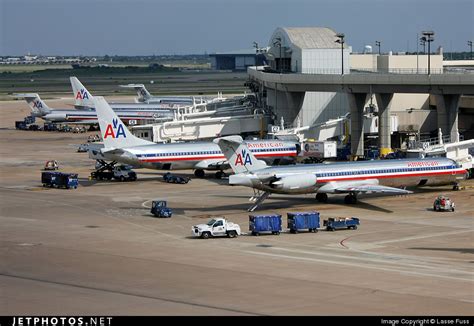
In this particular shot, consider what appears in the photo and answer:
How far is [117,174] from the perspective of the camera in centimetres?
11112

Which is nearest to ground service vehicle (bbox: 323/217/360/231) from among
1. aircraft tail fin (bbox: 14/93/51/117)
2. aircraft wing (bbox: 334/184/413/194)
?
aircraft wing (bbox: 334/184/413/194)

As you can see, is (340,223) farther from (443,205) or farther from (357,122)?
(357,122)

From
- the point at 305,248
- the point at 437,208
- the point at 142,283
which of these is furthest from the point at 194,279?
the point at 437,208

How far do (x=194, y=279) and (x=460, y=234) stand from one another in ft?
79.8

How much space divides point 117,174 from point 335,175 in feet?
99.0

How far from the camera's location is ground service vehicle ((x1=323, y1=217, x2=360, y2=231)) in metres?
77.4

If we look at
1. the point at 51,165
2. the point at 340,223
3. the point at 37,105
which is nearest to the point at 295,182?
the point at 340,223

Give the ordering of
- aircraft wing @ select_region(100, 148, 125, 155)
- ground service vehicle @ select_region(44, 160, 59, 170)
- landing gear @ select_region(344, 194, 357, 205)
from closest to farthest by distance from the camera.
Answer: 1. landing gear @ select_region(344, 194, 357, 205)
2. aircraft wing @ select_region(100, 148, 125, 155)
3. ground service vehicle @ select_region(44, 160, 59, 170)

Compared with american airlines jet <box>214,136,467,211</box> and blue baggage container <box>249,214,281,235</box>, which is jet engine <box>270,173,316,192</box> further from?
blue baggage container <box>249,214,281,235</box>

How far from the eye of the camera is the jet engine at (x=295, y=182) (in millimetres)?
84938

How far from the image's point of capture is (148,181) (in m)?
111

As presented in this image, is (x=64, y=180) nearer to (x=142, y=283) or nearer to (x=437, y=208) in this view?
(x=437, y=208)

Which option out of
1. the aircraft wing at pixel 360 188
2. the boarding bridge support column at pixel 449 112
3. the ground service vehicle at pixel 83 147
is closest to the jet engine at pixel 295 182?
the aircraft wing at pixel 360 188

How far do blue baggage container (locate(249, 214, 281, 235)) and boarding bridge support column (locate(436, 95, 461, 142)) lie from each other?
45.0 metres
